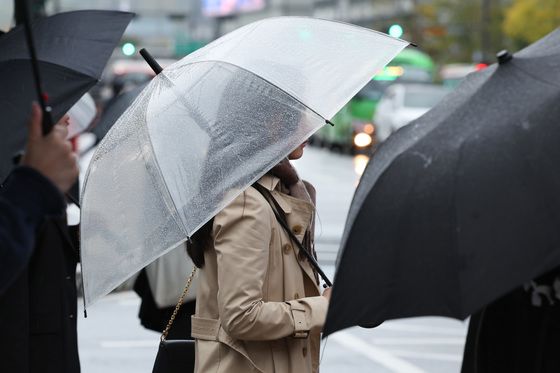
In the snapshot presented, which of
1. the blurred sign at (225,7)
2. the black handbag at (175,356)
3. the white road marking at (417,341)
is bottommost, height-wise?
the blurred sign at (225,7)

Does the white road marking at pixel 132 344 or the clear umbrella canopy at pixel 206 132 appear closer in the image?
the clear umbrella canopy at pixel 206 132

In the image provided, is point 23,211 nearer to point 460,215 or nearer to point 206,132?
point 460,215

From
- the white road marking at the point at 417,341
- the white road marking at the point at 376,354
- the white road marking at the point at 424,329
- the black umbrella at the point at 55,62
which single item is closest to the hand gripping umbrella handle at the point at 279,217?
the black umbrella at the point at 55,62

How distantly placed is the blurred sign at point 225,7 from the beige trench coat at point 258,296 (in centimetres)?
12464

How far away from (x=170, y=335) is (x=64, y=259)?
0.84 meters

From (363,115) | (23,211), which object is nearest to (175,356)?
(23,211)

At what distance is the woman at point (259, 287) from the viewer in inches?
162

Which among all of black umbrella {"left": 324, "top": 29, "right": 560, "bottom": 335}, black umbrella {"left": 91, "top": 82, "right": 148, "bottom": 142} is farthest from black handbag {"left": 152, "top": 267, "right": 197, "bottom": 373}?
black umbrella {"left": 91, "top": 82, "right": 148, "bottom": 142}

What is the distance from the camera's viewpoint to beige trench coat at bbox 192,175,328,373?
4109mm

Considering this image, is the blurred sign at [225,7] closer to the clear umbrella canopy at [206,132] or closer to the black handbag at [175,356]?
the black handbag at [175,356]

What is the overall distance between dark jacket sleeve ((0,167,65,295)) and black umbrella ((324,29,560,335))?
787 millimetres

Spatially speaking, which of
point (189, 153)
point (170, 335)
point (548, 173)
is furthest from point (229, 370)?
point (548, 173)

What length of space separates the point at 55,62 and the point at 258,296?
1.40 meters

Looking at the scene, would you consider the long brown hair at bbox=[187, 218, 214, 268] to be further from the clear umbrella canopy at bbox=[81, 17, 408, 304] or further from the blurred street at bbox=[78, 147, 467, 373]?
the blurred street at bbox=[78, 147, 467, 373]
